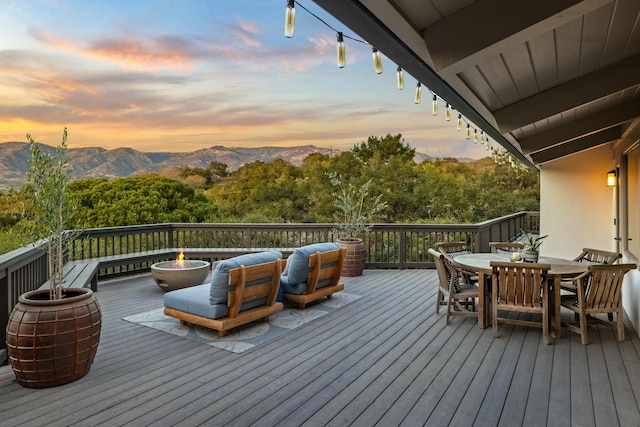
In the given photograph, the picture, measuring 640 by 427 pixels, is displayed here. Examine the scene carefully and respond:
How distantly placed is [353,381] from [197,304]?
1923 millimetres

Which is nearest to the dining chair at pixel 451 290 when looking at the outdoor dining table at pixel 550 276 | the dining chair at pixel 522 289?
the outdoor dining table at pixel 550 276

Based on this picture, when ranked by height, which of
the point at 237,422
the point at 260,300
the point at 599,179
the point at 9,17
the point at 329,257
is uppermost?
the point at 9,17

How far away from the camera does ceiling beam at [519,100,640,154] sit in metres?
5.09

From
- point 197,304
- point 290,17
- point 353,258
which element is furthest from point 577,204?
point 290,17

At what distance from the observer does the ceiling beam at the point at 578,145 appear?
22.5 ft

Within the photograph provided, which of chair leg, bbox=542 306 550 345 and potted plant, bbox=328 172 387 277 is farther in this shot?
potted plant, bbox=328 172 387 277

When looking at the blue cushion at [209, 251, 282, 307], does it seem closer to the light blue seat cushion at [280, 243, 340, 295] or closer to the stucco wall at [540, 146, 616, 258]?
the light blue seat cushion at [280, 243, 340, 295]

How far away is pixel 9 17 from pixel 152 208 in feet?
20.4

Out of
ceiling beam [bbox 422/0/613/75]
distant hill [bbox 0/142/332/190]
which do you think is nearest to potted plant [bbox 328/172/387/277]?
ceiling beam [bbox 422/0/613/75]

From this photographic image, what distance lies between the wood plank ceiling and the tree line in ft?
29.6

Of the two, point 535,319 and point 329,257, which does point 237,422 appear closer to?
point 329,257

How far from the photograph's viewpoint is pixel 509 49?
9.25ft

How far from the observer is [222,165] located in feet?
68.1

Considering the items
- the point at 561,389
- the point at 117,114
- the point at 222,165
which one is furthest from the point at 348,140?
the point at 561,389
